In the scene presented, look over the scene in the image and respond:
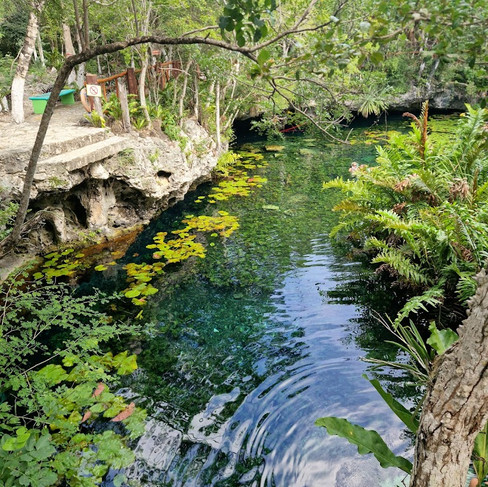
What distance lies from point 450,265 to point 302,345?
2046mm

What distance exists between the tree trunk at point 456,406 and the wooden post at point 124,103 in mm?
8109

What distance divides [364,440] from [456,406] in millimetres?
900

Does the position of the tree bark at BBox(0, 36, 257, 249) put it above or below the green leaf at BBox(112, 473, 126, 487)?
above

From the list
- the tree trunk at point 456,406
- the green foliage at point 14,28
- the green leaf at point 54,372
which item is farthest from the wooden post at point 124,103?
the green foliage at point 14,28

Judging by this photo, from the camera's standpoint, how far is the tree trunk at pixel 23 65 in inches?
300

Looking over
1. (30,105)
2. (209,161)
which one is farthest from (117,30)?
(30,105)

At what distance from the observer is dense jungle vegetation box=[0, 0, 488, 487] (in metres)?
1.81

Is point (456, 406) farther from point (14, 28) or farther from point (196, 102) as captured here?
point (14, 28)

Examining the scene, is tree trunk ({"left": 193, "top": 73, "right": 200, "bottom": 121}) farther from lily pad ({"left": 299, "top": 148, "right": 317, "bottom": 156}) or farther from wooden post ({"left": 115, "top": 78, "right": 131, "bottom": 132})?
lily pad ({"left": 299, "top": 148, "right": 317, "bottom": 156})

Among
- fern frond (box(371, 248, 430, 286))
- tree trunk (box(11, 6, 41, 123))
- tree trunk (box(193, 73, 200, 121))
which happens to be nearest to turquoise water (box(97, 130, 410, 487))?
fern frond (box(371, 248, 430, 286))

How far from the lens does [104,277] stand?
625 centimetres

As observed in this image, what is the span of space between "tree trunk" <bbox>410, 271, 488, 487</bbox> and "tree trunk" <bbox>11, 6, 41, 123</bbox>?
8951 millimetres

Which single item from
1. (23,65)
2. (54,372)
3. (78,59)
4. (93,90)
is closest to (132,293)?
(54,372)

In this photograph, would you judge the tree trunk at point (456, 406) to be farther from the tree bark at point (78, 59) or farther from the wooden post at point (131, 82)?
the wooden post at point (131, 82)
